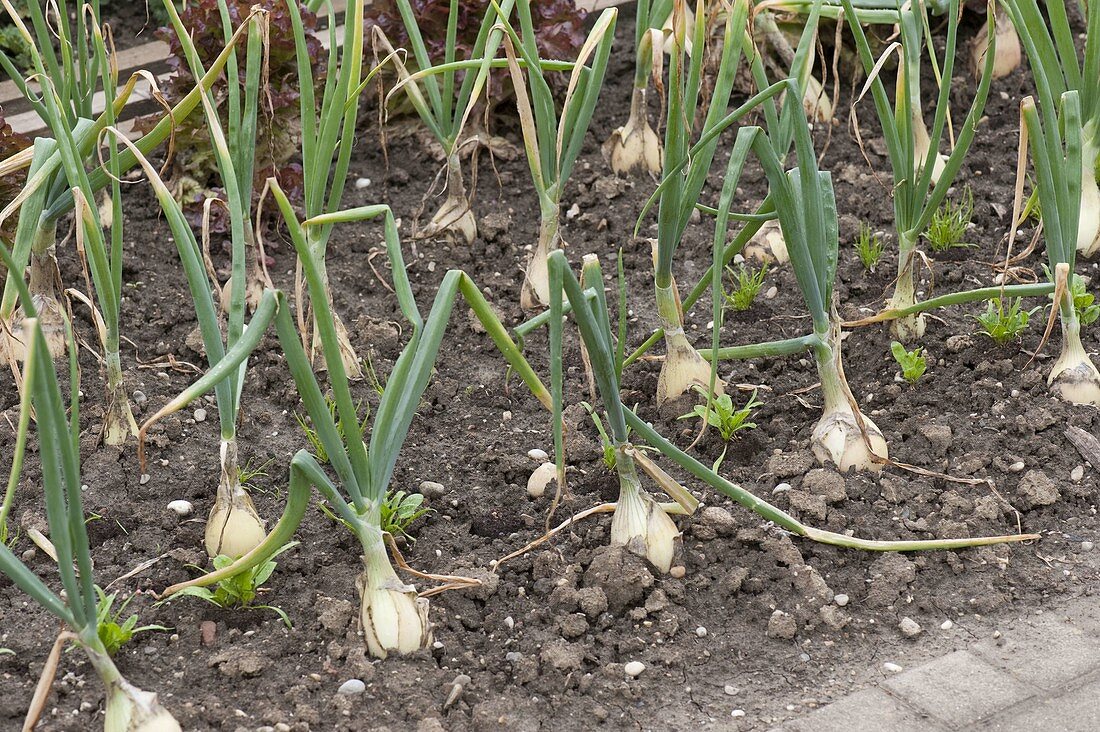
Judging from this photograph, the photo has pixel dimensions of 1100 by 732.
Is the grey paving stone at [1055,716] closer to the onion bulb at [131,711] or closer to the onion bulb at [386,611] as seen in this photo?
the onion bulb at [386,611]

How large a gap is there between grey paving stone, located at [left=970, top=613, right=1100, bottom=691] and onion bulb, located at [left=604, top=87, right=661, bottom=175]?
171 cm

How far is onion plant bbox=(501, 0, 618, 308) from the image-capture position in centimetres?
232

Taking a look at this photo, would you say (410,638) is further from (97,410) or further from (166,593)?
(97,410)

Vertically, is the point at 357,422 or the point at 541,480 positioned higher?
the point at 357,422

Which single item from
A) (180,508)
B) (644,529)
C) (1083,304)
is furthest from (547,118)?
(1083,304)

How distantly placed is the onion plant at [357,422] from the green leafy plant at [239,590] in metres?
0.10

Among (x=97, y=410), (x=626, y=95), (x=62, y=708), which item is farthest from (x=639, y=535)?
(x=626, y=95)

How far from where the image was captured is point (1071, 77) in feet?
8.43

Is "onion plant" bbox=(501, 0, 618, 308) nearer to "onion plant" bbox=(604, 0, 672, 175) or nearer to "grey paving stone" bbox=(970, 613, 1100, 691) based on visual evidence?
"onion plant" bbox=(604, 0, 672, 175)

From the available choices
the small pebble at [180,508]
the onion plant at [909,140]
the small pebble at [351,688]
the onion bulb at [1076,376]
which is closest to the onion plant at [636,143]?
the onion plant at [909,140]

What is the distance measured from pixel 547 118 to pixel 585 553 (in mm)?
958

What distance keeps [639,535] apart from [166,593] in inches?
29.3

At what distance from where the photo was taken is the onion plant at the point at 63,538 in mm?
1419

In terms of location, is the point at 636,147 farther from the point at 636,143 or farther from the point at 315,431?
the point at 315,431
